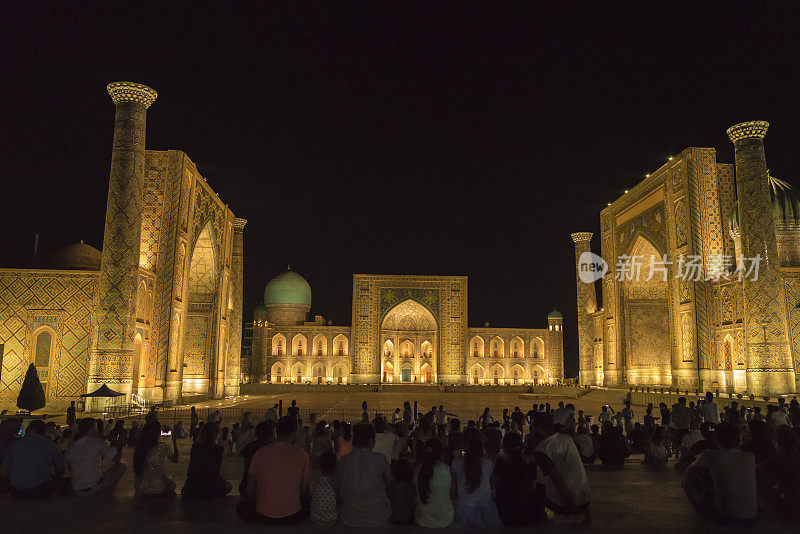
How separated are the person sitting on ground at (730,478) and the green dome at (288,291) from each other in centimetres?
4668

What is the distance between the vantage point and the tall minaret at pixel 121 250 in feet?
58.9

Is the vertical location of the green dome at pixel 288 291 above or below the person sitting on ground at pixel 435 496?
above

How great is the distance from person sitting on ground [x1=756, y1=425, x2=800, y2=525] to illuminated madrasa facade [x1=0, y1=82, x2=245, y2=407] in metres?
17.4

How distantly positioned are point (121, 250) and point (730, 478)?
718 inches

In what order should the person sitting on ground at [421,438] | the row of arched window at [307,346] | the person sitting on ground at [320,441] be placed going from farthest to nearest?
1. the row of arched window at [307,346]
2. the person sitting on ground at [320,441]
3. the person sitting on ground at [421,438]

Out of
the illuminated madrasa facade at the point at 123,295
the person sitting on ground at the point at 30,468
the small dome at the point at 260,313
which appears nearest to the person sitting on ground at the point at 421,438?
the person sitting on ground at the point at 30,468

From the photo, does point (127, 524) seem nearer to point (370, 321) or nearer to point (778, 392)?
point (778, 392)

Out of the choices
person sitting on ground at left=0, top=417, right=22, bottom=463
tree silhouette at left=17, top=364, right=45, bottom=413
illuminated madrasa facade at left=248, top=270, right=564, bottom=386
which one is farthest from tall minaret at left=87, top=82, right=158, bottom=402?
illuminated madrasa facade at left=248, top=270, right=564, bottom=386

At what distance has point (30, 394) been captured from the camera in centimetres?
1688

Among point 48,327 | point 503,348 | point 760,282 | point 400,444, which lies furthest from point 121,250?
point 503,348

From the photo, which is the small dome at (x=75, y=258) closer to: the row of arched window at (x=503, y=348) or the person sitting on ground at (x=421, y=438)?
the person sitting on ground at (x=421, y=438)

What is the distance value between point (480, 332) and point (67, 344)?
110ft

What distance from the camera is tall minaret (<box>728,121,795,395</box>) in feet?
68.6

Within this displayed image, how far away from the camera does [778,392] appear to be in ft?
67.3
